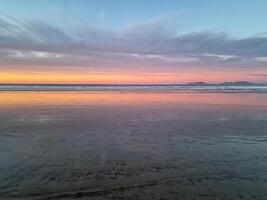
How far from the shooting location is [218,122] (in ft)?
42.9

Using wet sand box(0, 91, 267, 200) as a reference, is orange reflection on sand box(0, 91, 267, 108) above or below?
below

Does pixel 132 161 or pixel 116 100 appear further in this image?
pixel 116 100

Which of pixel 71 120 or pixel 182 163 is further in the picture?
pixel 71 120

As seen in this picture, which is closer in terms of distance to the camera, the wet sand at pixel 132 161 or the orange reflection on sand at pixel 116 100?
the wet sand at pixel 132 161

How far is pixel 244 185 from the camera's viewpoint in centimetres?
548

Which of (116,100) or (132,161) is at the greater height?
(132,161)

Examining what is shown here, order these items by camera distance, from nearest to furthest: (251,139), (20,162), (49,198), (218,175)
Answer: (49,198)
(218,175)
(20,162)
(251,139)

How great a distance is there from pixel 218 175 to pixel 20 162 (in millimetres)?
4273

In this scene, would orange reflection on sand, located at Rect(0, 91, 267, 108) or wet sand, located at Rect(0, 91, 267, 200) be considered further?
orange reflection on sand, located at Rect(0, 91, 267, 108)

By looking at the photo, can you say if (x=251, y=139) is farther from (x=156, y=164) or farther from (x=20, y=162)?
(x=20, y=162)

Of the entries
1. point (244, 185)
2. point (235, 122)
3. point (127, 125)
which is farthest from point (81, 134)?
point (235, 122)

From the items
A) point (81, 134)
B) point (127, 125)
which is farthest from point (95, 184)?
point (127, 125)

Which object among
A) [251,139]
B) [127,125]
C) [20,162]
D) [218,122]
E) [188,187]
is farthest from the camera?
[218,122]

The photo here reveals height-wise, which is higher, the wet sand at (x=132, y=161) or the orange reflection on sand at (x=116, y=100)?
the wet sand at (x=132, y=161)
